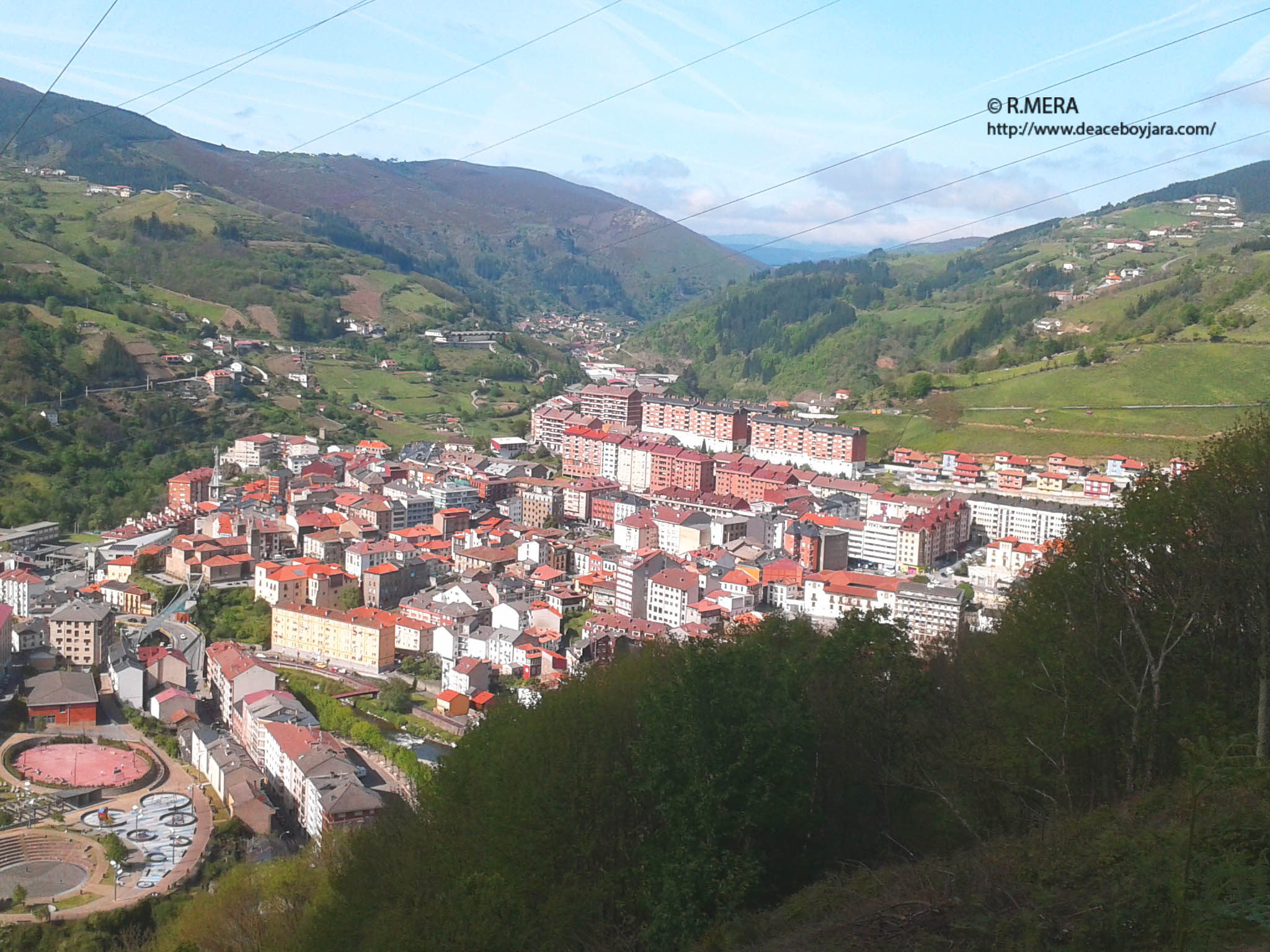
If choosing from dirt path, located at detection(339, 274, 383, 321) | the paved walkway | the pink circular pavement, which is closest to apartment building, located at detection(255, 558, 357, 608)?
the paved walkway

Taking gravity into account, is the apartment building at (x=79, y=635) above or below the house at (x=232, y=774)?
above

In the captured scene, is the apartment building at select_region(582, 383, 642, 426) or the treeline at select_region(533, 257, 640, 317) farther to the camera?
the treeline at select_region(533, 257, 640, 317)

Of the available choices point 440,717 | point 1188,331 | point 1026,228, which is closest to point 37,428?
point 440,717

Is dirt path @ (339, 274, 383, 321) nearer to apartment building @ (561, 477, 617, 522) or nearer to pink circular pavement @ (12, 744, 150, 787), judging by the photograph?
apartment building @ (561, 477, 617, 522)

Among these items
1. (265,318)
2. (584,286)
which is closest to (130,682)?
(265,318)

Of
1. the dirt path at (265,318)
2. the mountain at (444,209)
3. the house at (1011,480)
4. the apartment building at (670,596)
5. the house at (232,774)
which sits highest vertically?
the mountain at (444,209)

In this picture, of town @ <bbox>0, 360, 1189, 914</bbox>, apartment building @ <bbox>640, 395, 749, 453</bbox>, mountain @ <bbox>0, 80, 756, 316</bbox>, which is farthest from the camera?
mountain @ <bbox>0, 80, 756, 316</bbox>

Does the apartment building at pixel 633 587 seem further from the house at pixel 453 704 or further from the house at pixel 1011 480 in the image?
the house at pixel 1011 480

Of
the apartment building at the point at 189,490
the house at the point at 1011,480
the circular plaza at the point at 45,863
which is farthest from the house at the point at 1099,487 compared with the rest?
the circular plaza at the point at 45,863
